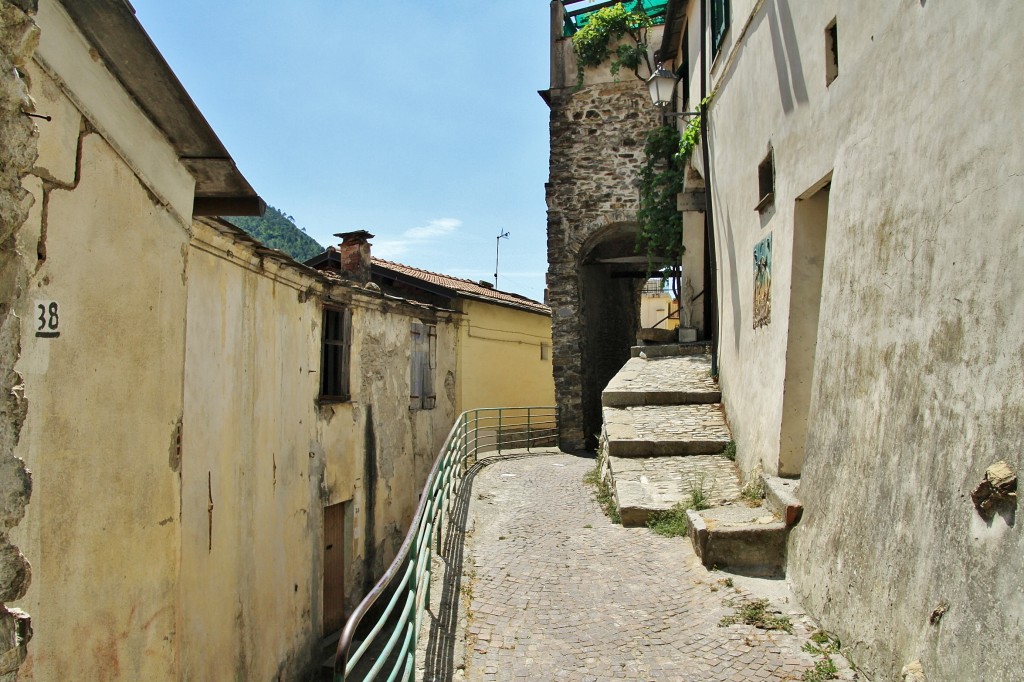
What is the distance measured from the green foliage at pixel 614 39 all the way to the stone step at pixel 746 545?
38.7ft

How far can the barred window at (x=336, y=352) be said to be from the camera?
33.6ft

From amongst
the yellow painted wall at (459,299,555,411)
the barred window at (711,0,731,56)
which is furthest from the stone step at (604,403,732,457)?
the yellow painted wall at (459,299,555,411)

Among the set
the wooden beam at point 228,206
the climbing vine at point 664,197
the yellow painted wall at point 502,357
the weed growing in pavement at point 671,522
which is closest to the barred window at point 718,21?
the climbing vine at point 664,197

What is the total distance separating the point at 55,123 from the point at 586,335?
13233 millimetres

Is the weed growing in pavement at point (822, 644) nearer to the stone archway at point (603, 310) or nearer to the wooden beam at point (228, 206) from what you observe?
the wooden beam at point (228, 206)

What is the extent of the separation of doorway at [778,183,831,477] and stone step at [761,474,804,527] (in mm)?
146

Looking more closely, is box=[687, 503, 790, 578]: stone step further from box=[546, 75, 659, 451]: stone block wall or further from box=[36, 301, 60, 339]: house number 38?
box=[546, 75, 659, 451]: stone block wall

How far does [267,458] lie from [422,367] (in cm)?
635

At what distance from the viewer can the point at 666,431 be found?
830cm

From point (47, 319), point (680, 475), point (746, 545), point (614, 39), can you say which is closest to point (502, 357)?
point (614, 39)

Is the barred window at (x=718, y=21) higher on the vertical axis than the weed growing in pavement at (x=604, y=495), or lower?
higher

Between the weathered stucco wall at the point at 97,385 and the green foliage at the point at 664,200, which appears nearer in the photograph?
the weathered stucco wall at the point at 97,385

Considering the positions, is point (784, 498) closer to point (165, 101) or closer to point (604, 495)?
point (604, 495)

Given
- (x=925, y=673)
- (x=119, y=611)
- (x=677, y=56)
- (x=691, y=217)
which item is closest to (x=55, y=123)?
(x=119, y=611)
